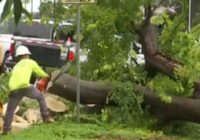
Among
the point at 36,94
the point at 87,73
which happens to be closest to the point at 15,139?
the point at 36,94

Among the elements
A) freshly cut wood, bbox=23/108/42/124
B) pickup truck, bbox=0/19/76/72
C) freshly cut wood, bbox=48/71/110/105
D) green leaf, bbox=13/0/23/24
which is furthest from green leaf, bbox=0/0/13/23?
pickup truck, bbox=0/19/76/72

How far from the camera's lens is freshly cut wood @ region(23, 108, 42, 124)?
1156 centimetres

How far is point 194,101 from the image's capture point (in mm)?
10242

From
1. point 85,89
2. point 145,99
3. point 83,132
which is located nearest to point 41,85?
point 85,89

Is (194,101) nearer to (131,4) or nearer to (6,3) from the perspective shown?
(131,4)

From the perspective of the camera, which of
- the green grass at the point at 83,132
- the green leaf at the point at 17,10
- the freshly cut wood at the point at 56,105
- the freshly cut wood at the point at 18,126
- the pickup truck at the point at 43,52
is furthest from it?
the pickup truck at the point at 43,52

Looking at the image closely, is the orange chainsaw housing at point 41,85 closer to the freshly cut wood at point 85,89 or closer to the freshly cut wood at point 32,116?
the freshly cut wood at point 32,116

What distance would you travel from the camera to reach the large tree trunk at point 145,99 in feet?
33.7

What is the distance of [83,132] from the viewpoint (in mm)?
9336

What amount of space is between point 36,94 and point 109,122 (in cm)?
139

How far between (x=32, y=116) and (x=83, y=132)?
267 cm

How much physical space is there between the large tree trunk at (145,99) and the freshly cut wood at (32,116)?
3.43 feet

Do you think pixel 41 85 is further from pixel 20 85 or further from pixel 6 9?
pixel 6 9

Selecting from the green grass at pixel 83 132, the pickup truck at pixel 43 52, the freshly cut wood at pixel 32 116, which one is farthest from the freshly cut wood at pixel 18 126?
the pickup truck at pixel 43 52
